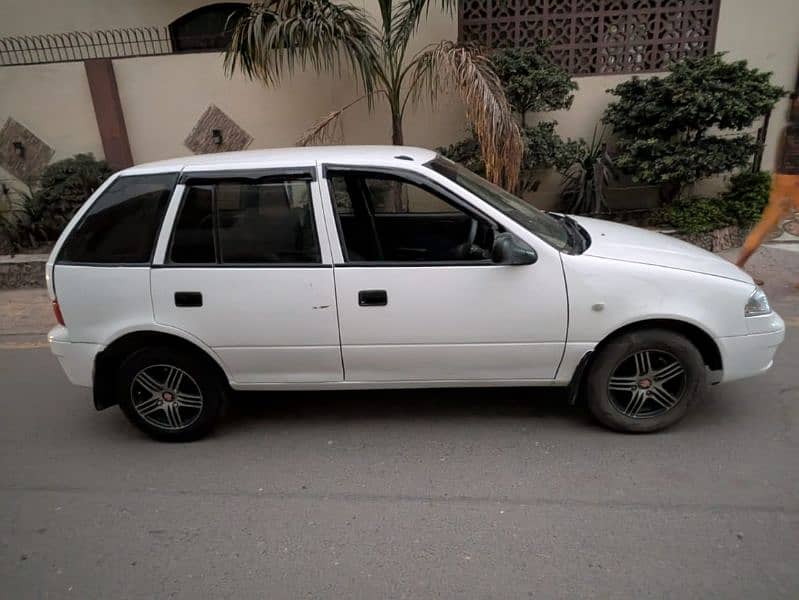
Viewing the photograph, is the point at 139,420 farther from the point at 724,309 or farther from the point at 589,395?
the point at 724,309

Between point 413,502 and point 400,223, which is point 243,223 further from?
point 413,502

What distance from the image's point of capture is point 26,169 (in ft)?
27.2

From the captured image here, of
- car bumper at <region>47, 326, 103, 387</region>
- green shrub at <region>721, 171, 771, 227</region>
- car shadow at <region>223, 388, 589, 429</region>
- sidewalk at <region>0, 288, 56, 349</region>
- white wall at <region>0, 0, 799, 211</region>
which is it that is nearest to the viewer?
car bumper at <region>47, 326, 103, 387</region>

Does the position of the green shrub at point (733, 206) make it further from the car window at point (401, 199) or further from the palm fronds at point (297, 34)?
the car window at point (401, 199)

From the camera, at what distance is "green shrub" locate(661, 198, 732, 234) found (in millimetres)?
6523

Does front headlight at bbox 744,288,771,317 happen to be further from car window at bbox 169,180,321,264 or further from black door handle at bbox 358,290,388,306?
car window at bbox 169,180,321,264

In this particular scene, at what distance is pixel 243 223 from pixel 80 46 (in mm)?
6915

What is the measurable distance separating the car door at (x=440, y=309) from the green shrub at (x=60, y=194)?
5603mm

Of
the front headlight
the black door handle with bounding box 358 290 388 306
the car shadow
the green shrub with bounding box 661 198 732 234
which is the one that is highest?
the black door handle with bounding box 358 290 388 306

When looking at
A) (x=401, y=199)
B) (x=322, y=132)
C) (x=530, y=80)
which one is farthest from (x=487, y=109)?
(x=401, y=199)

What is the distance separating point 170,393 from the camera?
3424 mm

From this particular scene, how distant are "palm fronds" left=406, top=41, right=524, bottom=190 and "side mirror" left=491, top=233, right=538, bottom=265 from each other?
10.3ft

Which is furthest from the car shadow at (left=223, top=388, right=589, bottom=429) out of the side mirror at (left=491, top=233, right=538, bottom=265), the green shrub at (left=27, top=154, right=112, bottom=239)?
the green shrub at (left=27, top=154, right=112, bottom=239)

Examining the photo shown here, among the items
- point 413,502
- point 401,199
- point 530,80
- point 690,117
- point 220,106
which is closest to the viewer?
point 413,502
